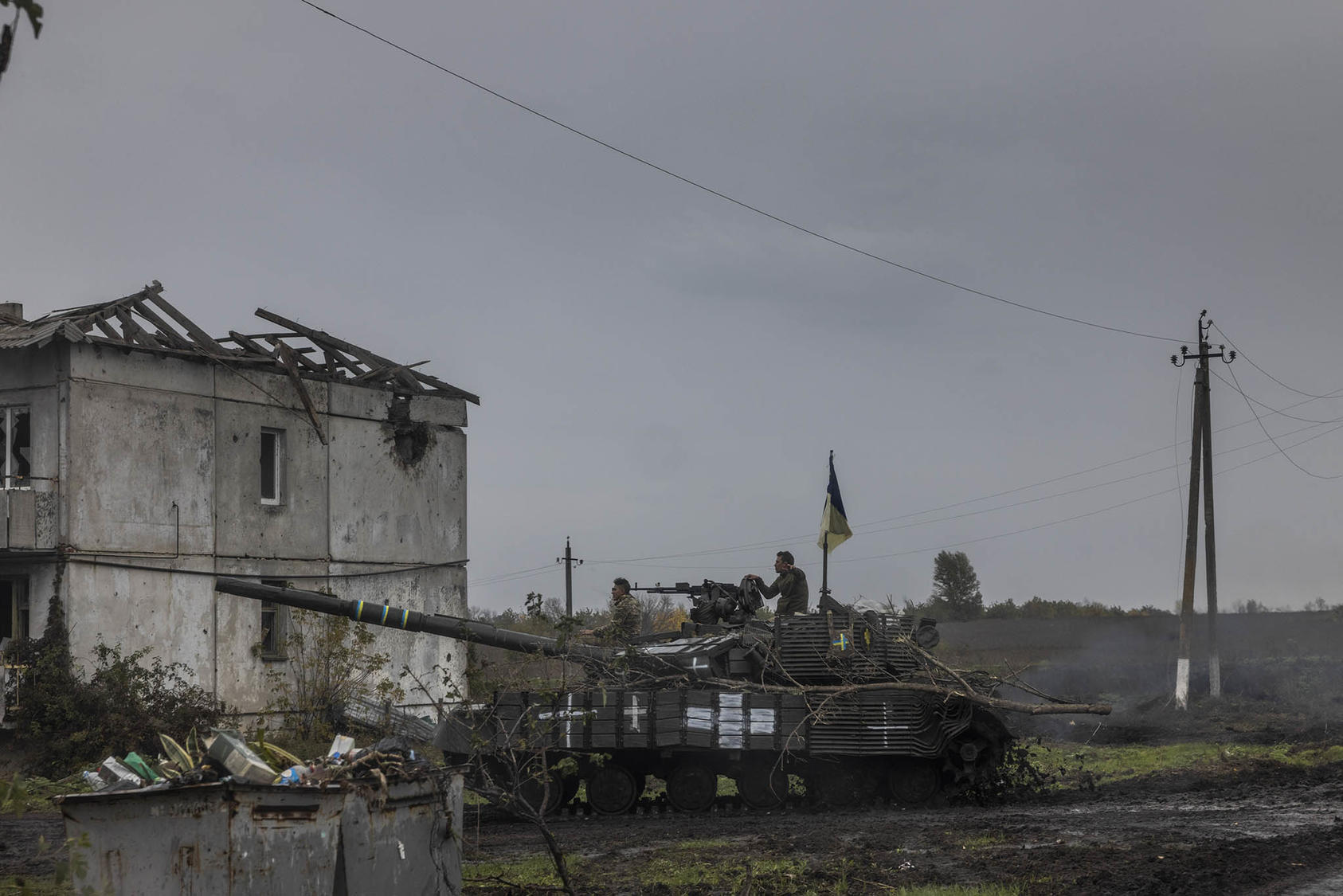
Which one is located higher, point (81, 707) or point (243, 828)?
point (243, 828)

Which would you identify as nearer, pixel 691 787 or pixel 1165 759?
pixel 691 787

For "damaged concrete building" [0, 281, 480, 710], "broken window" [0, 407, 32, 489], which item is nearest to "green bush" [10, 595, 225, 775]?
"damaged concrete building" [0, 281, 480, 710]

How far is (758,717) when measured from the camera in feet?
54.4

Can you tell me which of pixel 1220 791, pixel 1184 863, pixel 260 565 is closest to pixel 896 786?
pixel 1220 791

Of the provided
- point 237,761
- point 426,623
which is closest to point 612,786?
point 426,623

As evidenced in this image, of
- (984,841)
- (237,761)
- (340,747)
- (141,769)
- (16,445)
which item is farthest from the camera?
(16,445)

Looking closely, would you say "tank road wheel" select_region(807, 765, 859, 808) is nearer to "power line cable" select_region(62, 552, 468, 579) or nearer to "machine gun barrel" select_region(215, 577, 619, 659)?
"machine gun barrel" select_region(215, 577, 619, 659)

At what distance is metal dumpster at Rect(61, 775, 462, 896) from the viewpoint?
7.36 meters

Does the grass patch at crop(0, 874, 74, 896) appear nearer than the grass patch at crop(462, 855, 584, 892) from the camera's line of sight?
Yes

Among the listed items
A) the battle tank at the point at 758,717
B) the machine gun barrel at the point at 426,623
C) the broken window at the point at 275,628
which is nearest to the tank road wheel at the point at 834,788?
the battle tank at the point at 758,717

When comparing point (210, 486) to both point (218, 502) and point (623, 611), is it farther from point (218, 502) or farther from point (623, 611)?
point (623, 611)

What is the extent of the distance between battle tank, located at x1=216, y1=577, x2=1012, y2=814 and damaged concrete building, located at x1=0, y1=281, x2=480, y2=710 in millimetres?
6272

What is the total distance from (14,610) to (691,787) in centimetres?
1222

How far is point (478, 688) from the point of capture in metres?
11.8
